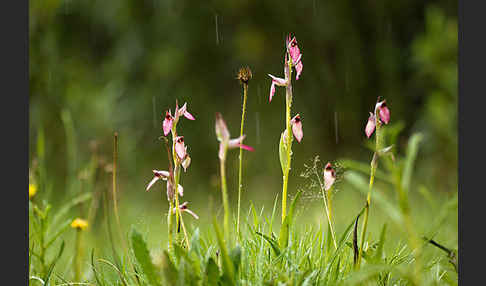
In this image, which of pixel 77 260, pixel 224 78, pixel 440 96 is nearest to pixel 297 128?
pixel 77 260

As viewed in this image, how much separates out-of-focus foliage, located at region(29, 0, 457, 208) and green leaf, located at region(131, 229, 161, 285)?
2.50 meters

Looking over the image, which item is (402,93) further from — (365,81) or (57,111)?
(57,111)

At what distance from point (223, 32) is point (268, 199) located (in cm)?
170

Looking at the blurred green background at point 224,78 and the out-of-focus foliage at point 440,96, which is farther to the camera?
the blurred green background at point 224,78

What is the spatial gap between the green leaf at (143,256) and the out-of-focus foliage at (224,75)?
2495mm

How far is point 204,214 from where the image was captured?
293 centimetres

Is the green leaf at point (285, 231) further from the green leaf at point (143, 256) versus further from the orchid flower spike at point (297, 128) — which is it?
the green leaf at point (143, 256)

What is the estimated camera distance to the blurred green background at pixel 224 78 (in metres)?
3.47

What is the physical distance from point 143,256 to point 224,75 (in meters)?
3.42

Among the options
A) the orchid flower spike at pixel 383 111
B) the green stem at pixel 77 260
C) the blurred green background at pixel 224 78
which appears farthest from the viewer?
the blurred green background at pixel 224 78

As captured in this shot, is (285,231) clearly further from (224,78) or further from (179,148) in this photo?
(224,78)

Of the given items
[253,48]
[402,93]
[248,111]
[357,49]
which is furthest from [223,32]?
[402,93]

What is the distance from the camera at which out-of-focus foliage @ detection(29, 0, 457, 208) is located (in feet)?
11.5

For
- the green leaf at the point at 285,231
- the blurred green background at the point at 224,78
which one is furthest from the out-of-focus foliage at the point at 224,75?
the green leaf at the point at 285,231
